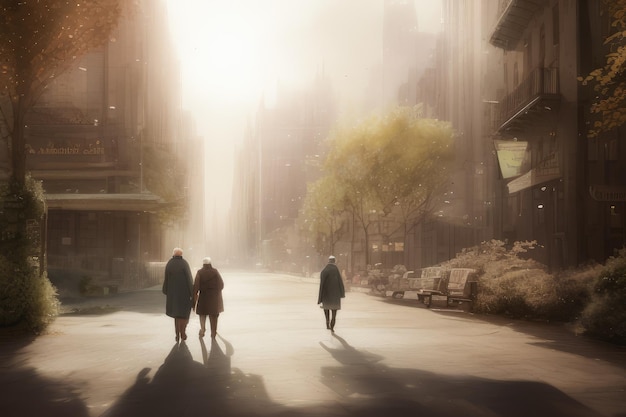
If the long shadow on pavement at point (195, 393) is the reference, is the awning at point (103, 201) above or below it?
above

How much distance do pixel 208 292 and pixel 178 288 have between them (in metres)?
0.86

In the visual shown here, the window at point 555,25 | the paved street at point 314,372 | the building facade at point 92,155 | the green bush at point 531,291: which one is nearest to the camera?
the paved street at point 314,372

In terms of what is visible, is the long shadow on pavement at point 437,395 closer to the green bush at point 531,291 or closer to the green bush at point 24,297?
the green bush at point 24,297

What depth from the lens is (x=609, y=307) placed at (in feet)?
57.3

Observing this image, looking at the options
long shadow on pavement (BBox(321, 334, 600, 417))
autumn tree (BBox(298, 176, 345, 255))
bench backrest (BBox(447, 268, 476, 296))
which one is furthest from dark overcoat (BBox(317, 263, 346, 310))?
autumn tree (BBox(298, 176, 345, 255))

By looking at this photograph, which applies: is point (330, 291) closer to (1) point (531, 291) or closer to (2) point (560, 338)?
(2) point (560, 338)

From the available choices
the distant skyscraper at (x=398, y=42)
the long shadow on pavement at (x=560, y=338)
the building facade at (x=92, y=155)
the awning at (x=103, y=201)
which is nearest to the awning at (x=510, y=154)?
the long shadow on pavement at (x=560, y=338)

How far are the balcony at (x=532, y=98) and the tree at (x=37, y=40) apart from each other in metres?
17.4

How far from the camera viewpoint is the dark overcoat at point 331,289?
825 inches

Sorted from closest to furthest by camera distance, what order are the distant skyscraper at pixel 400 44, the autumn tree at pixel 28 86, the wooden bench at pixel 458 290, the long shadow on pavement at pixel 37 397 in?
the long shadow on pavement at pixel 37 397 → the autumn tree at pixel 28 86 → the wooden bench at pixel 458 290 → the distant skyscraper at pixel 400 44

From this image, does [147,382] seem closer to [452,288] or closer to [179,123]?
[452,288]

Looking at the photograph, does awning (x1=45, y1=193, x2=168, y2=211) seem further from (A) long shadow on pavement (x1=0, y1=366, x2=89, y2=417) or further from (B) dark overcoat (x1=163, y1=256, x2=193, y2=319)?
(A) long shadow on pavement (x1=0, y1=366, x2=89, y2=417)

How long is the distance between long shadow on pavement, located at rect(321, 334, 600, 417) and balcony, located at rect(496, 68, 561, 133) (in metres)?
21.6

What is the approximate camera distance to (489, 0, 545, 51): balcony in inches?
1427
